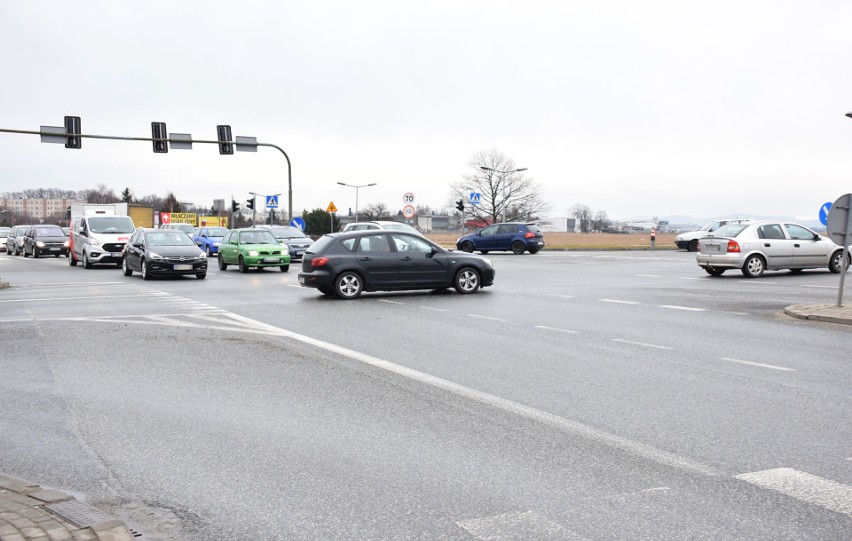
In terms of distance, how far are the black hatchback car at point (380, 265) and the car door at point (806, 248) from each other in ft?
34.3

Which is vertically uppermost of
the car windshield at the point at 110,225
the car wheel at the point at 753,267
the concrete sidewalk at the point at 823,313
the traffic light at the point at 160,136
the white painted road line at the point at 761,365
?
the traffic light at the point at 160,136

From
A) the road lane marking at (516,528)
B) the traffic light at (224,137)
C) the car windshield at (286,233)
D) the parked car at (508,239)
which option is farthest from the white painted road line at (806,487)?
the parked car at (508,239)

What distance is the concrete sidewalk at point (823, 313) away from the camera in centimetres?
1251

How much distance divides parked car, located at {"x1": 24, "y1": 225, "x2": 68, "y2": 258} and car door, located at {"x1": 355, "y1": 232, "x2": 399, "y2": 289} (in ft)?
101

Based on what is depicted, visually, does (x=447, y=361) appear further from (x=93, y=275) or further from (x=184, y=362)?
(x=93, y=275)

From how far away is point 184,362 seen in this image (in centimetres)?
916

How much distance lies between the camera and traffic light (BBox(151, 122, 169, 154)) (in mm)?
34850

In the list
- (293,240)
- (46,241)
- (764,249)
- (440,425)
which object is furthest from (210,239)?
(440,425)

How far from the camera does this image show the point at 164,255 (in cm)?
2411

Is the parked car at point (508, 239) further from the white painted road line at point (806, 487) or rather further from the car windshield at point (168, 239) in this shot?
the white painted road line at point (806, 487)

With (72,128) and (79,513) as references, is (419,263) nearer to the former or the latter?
(79,513)

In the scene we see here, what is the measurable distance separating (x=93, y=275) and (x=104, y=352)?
17.8 meters

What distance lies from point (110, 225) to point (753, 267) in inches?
911

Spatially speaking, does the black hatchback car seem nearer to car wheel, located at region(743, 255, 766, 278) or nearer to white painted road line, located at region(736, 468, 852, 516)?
car wheel, located at region(743, 255, 766, 278)
